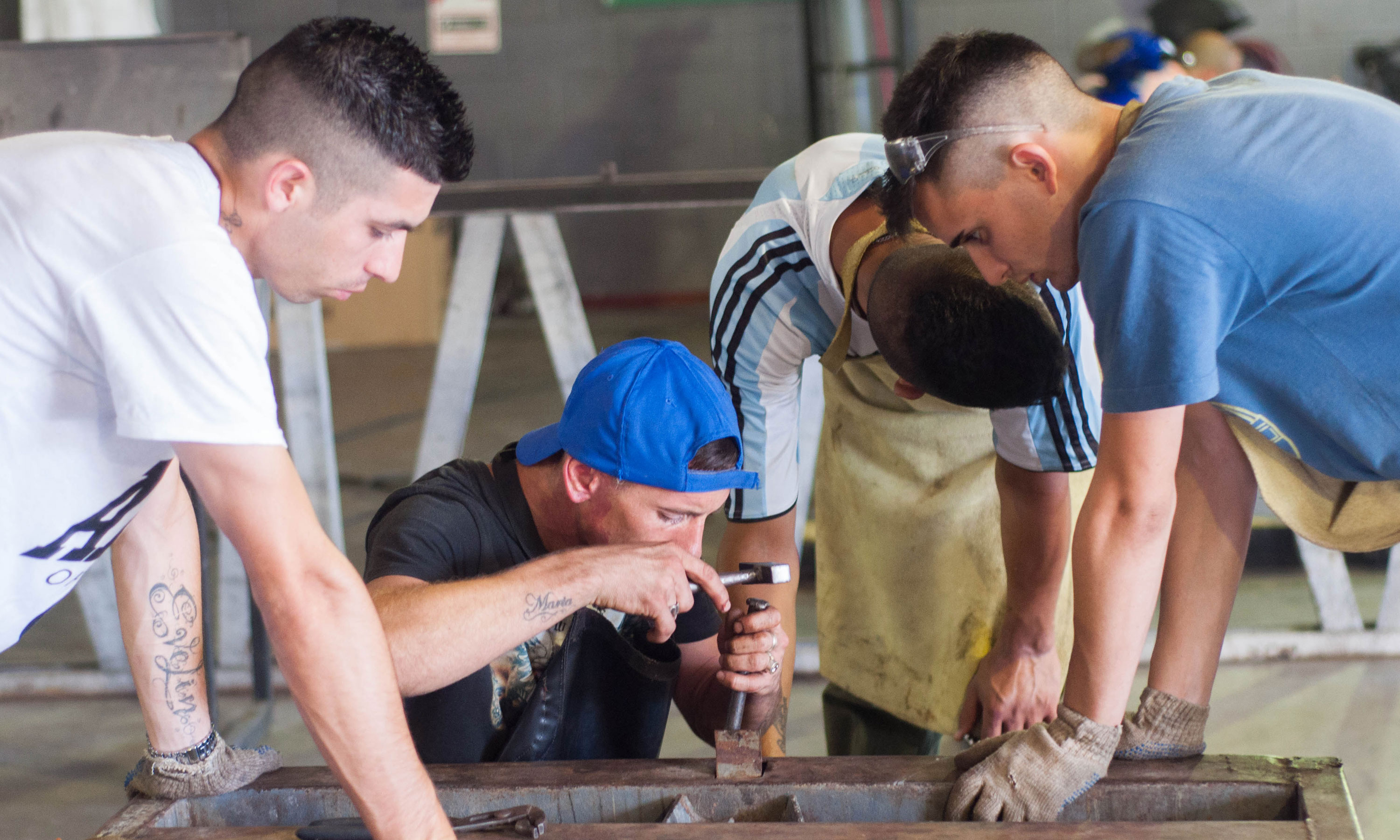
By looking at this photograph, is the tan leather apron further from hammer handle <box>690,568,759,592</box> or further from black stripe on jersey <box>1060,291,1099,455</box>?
hammer handle <box>690,568,759,592</box>

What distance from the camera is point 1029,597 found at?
2.00 meters

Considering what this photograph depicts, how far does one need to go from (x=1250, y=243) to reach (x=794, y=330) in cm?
80

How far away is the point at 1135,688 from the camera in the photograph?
9.98 feet

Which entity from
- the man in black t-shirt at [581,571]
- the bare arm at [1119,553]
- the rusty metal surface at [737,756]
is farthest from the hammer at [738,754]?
the bare arm at [1119,553]

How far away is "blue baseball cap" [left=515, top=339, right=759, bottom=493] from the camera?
1.48 m

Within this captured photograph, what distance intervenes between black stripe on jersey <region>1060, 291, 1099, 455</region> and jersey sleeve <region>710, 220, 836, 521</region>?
0.38m

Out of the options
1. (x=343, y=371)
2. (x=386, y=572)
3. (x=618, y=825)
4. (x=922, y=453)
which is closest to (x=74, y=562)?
(x=386, y=572)

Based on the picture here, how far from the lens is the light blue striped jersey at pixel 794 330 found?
6.08ft

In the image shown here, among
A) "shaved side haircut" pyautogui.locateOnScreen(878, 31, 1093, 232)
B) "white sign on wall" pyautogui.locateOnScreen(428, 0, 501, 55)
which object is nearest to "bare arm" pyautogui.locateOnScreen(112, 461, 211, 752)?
"shaved side haircut" pyautogui.locateOnScreen(878, 31, 1093, 232)

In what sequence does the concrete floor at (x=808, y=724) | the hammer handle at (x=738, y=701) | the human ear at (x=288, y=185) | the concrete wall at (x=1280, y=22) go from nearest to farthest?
the human ear at (x=288, y=185) → the hammer handle at (x=738, y=701) → the concrete floor at (x=808, y=724) → the concrete wall at (x=1280, y=22)

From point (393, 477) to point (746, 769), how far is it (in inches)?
Answer: 159

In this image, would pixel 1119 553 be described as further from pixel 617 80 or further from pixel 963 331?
pixel 617 80

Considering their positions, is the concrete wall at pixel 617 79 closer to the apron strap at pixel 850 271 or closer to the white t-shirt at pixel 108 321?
the apron strap at pixel 850 271

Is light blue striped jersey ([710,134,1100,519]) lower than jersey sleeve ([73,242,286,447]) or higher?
lower
